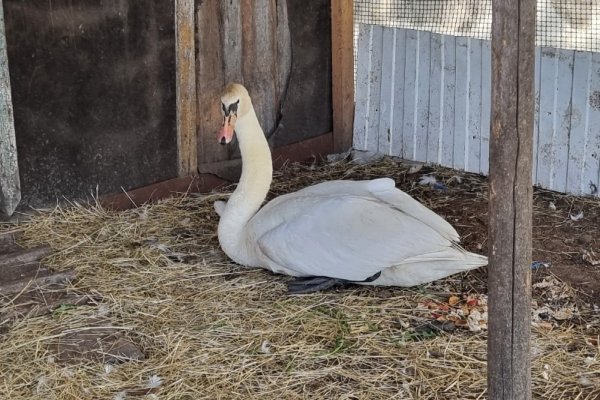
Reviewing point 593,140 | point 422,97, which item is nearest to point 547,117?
point 593,140

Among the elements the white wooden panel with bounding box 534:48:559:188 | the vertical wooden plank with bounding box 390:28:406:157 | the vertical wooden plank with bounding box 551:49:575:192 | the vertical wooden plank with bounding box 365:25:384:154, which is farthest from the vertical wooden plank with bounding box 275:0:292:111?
the vertical wooden plank with bounding box 551:49:575:192

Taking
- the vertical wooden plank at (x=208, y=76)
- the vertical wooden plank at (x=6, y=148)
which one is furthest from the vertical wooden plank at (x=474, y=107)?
the vertical wooden plank at (x=6, y=148)

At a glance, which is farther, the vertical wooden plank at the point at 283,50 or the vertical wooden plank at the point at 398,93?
the vertical wooden plank at the point at 398,93

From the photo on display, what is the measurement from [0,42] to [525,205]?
375cm

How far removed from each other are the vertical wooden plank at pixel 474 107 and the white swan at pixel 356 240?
193 centimetres

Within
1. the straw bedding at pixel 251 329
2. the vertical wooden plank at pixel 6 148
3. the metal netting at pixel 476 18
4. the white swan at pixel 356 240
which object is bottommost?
the straw bedding at pixel 251 329

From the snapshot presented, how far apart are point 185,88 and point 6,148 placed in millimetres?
1486

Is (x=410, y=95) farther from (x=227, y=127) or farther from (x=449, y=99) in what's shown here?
(x=227, y=127)

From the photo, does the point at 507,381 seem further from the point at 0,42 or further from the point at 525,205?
the point at 0,42

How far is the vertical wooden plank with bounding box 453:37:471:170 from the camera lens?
7680mm

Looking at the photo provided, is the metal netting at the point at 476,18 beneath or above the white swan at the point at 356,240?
above

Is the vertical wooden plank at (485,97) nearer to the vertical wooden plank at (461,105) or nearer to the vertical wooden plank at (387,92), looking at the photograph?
the vertical wooden plank at (461,105)

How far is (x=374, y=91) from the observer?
8.43m

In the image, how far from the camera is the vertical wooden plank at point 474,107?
7600 mm
